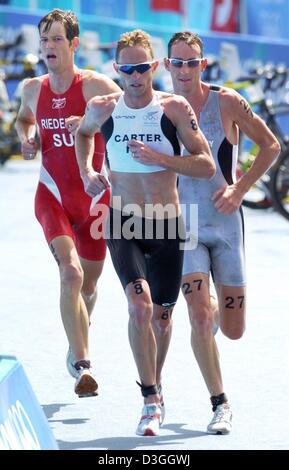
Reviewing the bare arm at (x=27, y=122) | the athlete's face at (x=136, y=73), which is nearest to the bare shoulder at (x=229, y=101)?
the athlete's face at (x=136, y=73)

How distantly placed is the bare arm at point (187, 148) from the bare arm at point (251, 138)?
0.96ft

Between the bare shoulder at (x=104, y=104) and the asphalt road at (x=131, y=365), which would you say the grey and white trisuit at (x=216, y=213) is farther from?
the asphalt road at (x=131, y=365)

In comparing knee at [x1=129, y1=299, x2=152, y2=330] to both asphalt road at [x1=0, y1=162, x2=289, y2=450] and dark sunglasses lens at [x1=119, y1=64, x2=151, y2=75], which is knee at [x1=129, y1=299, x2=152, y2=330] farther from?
dark sunglasses lens at [x1=119, y1=64, x2=151, y2=75]

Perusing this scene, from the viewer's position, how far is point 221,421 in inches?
293

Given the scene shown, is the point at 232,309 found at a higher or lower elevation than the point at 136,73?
lower

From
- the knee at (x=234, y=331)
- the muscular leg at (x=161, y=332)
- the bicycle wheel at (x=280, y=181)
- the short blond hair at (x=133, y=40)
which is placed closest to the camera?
the short blond hair at (x=133, y=40)

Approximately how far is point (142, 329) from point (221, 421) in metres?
0.64

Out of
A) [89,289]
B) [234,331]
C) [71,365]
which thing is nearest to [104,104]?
[234,331]

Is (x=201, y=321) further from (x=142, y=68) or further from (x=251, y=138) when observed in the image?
(x=142, y=68)

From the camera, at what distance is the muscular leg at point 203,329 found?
25.0 ft

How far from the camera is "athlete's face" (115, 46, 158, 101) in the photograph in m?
7.51

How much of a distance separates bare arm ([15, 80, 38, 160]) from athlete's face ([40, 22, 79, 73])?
30cm

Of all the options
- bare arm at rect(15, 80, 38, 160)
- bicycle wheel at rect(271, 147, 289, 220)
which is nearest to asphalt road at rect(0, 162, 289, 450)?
bicycle wheel at rect(271, 147, 289, 220)

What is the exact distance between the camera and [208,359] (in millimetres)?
7637
